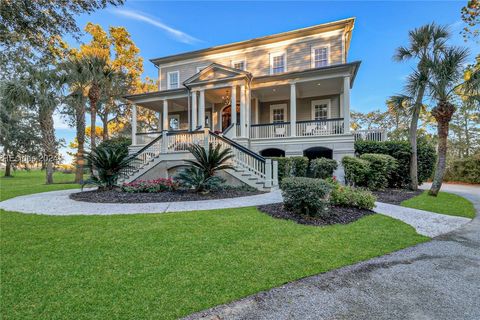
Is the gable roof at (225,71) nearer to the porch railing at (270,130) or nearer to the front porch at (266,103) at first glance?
the front porch at (266,103)

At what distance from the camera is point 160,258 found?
3.35 m

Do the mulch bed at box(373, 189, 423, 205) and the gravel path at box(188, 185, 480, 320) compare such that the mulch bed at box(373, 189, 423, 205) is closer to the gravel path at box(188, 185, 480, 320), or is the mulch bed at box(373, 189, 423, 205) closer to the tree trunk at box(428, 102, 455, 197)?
the tree trunk at box(428, 102, 455, 197)

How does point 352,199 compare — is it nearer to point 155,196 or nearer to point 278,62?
point 155,196

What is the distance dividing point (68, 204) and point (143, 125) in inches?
932

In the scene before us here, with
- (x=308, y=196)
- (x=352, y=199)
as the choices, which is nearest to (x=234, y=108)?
(x=352, y=199)

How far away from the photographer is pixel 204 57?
58.3 ft

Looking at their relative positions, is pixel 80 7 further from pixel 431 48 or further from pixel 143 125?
pixel 143 125

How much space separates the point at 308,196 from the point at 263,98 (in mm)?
12403

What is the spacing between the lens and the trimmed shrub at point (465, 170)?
1770 cm

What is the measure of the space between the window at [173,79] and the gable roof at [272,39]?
3.48 ft

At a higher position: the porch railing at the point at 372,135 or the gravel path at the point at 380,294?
the porch railing at the point at 372,135

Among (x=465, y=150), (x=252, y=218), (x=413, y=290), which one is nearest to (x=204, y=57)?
(x=252, y=218)

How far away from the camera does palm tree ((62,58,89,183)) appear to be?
14.7 meters

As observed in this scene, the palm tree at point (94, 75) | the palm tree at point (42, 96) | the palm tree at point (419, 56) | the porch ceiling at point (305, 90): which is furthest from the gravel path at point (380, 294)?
the palm tree at point (42, 96)
